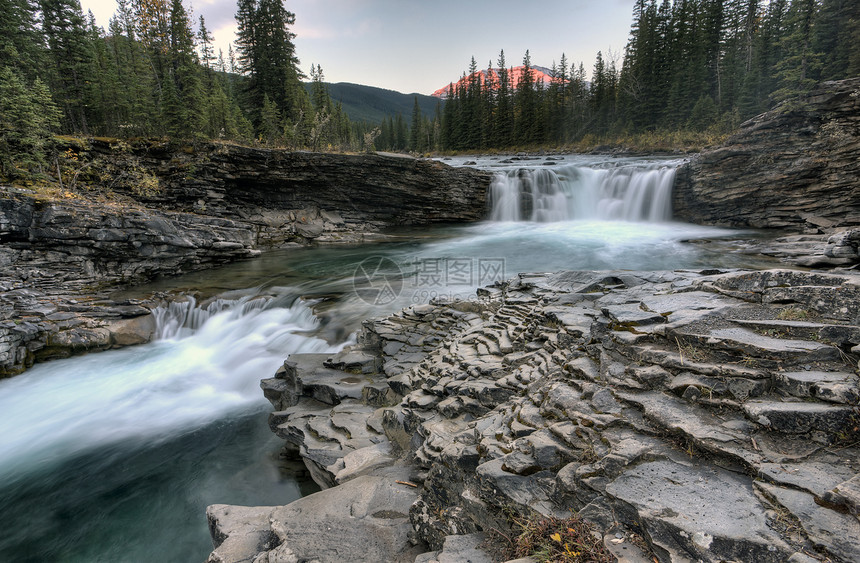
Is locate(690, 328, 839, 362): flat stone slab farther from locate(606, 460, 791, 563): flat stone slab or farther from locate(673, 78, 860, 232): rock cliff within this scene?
locate(673, 78, 860, 232): rock cliff

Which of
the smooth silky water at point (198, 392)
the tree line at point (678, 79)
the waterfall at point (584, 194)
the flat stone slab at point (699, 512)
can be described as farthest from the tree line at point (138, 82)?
the tree line at point (678, 79)

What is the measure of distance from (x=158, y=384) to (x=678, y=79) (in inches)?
2304

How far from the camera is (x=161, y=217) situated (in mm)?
15695

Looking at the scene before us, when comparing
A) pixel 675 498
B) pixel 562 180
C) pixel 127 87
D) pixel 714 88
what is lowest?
pixel 675 498

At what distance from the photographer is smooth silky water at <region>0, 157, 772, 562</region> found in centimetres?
606

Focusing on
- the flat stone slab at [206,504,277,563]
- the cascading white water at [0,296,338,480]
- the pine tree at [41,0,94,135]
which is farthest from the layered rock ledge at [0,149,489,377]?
the pine tree at [41,0,94,135]

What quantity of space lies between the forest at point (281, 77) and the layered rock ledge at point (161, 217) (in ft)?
8.26

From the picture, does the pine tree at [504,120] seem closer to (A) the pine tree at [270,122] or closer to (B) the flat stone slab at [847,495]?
(A) the pine tree at [270,122]

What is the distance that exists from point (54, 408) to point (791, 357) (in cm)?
1338

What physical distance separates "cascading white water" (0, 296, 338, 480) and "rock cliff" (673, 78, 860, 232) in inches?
882

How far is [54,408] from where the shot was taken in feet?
28.8

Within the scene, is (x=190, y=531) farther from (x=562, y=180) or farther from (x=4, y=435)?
(x=562, y=180)

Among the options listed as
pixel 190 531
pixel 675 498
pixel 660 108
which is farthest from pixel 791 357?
pixel 660 108

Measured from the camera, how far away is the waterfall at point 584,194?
23.3 meters
